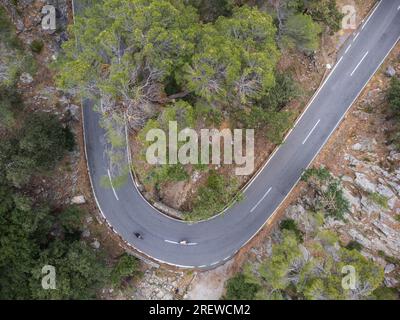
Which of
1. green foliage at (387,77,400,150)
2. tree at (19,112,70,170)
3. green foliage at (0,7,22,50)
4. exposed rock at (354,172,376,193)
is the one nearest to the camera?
tree at (19,112,70,170)

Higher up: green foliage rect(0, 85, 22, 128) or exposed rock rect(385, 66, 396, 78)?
green foliage rect(0, 85, 22, 128)

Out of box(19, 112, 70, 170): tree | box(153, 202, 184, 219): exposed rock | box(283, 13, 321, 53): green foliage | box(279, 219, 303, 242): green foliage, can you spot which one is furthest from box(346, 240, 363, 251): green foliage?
box(19, 112, 70, 170): tree

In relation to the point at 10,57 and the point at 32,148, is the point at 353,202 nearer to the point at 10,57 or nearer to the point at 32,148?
the point at 32,148

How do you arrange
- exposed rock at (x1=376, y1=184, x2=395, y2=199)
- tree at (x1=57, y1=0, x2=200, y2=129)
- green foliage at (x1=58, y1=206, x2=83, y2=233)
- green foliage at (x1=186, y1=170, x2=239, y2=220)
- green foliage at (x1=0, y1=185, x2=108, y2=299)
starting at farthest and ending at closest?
green foliage at (x1=186, y1=170, x2=239, y2=220)
green foliage at (x1=58, y1=206, x2=83, y2=233)
exposed rock at (x1=376, y1=184, x2=395, y2=199)
green foliage at (x1=0, y1=185, x2=108, y2=299)
tree at (x1=57, y1=0, x2=200, y2=129)

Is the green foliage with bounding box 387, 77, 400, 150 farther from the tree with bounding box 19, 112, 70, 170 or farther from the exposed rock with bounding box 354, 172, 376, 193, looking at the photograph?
the tree with bounding box 19, 112, 70, 170

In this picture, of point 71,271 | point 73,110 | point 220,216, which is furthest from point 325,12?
point 71,271

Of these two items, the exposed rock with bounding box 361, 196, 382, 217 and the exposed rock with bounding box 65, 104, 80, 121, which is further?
the exposed rock with bounding box 65, 104, 80, 121

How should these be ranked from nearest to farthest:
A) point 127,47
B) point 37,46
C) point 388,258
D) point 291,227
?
point 127,47 → point 388,258 → point 291,227 → point 37,46
